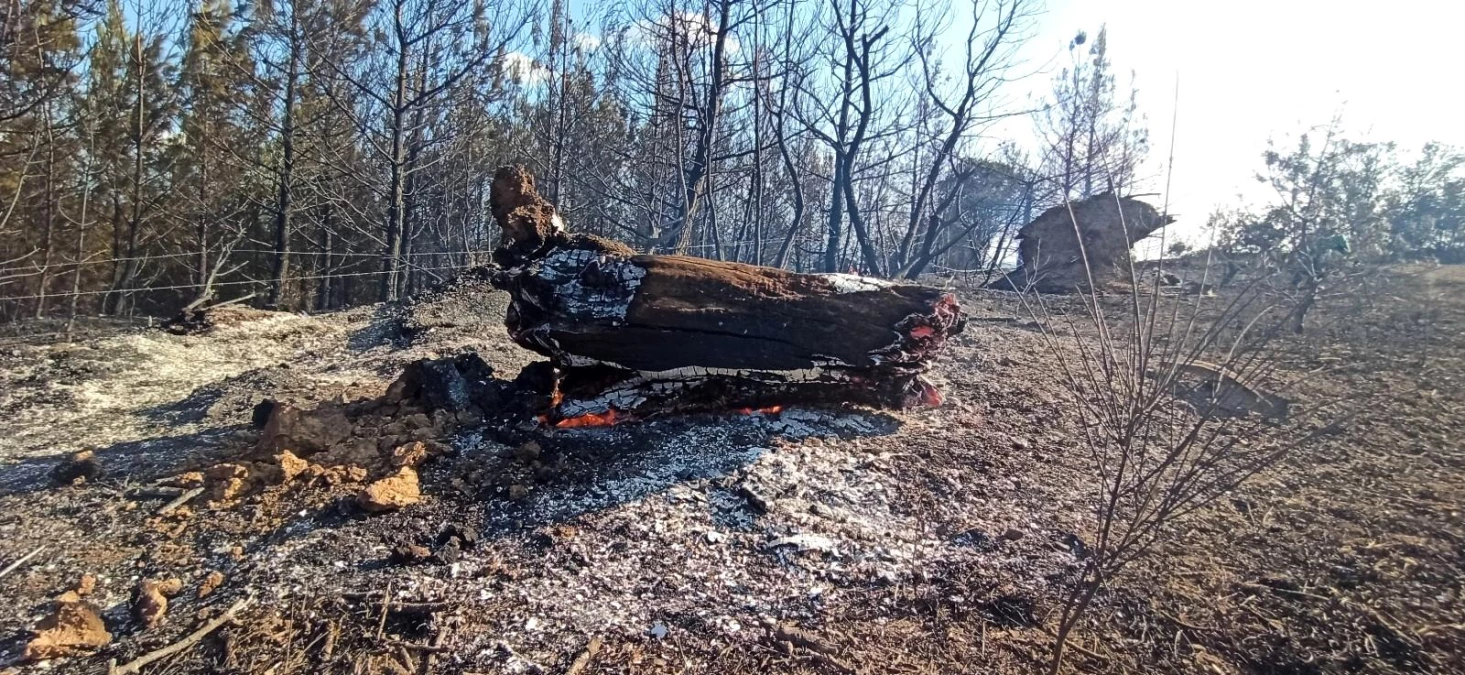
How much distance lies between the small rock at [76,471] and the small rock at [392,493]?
4.69 feet

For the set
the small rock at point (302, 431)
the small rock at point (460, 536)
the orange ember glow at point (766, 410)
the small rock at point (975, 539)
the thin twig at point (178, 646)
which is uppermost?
the orange ember glow at point (766, 410)

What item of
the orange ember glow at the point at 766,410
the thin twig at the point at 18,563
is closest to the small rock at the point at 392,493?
the thin twig at the point at 18,563

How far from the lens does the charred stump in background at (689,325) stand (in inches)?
144

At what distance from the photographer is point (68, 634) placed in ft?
6.60

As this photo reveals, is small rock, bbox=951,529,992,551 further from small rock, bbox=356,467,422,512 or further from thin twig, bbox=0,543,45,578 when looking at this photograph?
thin twig, bbox=0,543,45,578

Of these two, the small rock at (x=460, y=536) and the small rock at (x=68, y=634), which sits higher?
the small rock at (x=460, y=536)

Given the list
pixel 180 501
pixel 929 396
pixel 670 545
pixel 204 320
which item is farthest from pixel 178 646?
pixel 204 320

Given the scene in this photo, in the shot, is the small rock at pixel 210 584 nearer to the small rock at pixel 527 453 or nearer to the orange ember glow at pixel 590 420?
the small rock at pixel 527 453

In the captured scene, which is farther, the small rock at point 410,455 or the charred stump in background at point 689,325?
the charred stump in background at point 689,325

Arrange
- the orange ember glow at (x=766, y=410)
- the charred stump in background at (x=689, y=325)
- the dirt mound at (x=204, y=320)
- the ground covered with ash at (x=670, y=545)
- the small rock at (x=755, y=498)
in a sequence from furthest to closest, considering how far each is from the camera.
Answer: the dirt mound at (x=204, y=320)
the orange ember glow at (x=766, y=410)
the charred stump in background at (x=689, y=325)
the small rock at (x=755, y=498)
the ground covered with ash at (x=670, y=545)

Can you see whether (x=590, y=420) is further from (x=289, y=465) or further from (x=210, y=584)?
(x=210, y=584)

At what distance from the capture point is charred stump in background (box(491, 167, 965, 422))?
12.0 ft

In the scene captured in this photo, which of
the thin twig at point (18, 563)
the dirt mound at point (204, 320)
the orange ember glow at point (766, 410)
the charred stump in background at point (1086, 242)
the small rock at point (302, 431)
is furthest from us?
the charred stump in background at point (1086, 242)

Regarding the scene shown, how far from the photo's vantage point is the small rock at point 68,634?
6.45 ft
